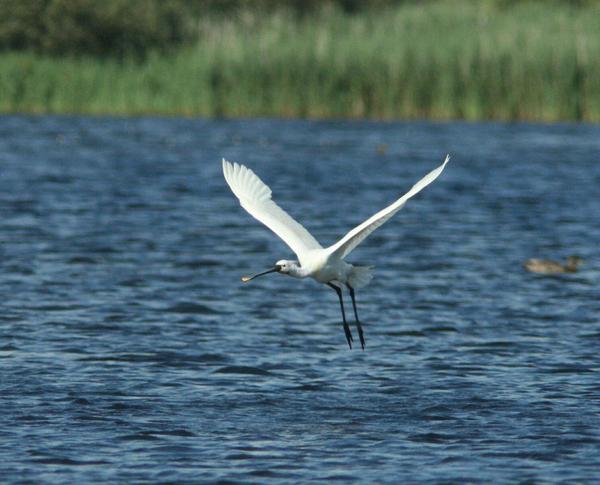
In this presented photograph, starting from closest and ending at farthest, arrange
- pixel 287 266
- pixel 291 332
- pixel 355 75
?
pixel 287 266, pixel 291 332, pixel 355 75

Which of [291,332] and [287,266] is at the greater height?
[287,266]

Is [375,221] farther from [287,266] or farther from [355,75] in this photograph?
[355,75]

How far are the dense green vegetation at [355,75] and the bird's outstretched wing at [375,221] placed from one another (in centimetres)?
2445

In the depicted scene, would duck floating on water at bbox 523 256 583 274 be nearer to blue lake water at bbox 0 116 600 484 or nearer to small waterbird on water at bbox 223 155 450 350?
blue lake water at bbox 0 116 600 484

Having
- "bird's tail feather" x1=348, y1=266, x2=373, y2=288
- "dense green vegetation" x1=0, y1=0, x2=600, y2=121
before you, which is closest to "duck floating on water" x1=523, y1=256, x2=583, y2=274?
"bird's tail feather" x1=348, y1=266, x2=373, y2=288

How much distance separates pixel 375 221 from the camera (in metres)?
11.3

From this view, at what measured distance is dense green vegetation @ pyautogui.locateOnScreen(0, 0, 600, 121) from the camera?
118 feet

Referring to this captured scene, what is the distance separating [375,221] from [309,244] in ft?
5.27

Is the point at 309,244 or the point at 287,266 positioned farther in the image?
the point at 309,244

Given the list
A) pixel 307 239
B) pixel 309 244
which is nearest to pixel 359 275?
pixel 309 244

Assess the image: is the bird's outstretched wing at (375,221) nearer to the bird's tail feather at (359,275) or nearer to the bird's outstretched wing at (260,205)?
the bird's tail feather at (359,275)

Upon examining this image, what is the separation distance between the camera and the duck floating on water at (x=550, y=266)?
18969 millimetres

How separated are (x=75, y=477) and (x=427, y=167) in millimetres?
22153

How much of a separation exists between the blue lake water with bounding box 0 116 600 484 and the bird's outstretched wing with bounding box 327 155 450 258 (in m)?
1.21
